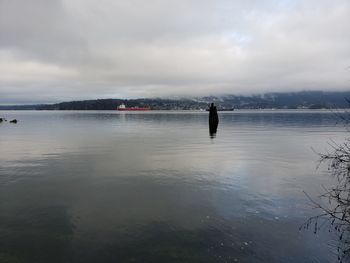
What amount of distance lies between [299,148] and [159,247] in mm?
29897

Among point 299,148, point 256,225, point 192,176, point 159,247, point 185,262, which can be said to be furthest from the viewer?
point 299,148

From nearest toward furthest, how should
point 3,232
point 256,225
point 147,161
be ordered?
point 3,232 → point 256,225 → point 147,161

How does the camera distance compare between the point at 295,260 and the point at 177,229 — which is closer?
the point at 295,260

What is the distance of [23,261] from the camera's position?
9.90 m

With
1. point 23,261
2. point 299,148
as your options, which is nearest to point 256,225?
point 23,261

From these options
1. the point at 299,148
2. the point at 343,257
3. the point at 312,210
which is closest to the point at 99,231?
the point at 343,257

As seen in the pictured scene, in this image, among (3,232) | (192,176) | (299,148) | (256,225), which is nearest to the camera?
(3,232)

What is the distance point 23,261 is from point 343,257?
10547 mm

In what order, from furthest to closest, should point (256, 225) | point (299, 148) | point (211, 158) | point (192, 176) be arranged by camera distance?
1. point (299, 148)
2. point (211, 158)
3. point (192, 176)
4. point (256, 225)

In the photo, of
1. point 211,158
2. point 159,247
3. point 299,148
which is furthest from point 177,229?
point 299,148

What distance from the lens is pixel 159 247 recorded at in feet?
35.4

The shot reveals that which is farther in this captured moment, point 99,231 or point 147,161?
point 147,161

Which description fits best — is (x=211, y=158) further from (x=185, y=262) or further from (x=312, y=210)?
(x=185, y=262)

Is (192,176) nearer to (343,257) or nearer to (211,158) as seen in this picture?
(211,158)
